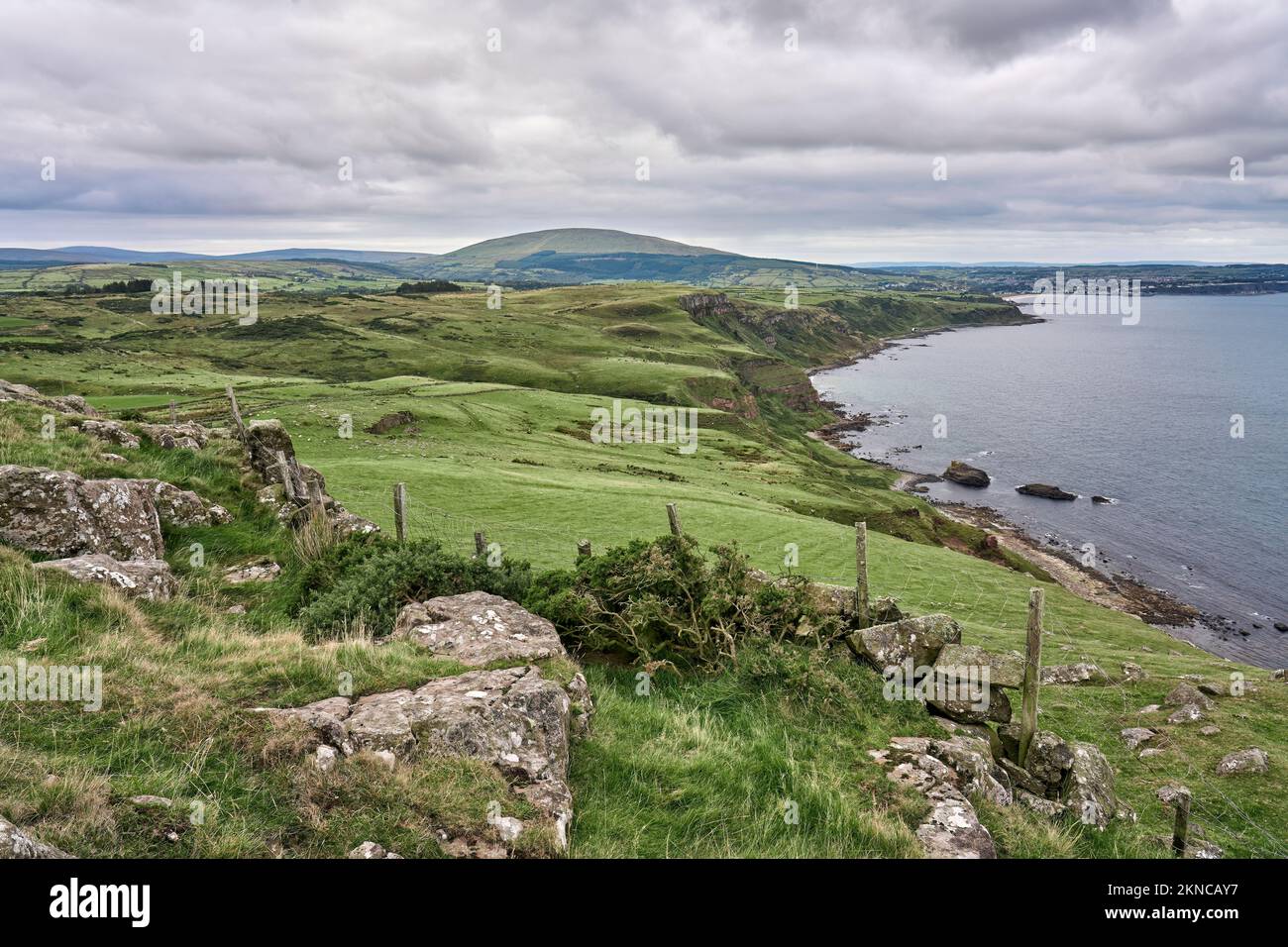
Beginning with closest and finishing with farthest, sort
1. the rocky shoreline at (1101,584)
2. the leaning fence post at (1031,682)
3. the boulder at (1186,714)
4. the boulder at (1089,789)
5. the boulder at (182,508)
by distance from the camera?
the boulder at (1089,789), the leaning fence post at (1031,682), the boulder at (182,508), the boulder at (1186,714), the rocky shoreline at (1101,584)

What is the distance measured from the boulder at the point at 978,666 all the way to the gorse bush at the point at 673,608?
91.7 inches

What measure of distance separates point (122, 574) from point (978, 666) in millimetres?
16287

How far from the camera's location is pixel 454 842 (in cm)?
705

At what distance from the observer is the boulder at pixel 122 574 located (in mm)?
11266

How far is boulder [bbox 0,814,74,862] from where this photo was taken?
5047 millimetres

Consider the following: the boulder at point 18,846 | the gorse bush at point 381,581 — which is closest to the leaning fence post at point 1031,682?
the gorse bush at point 381,581

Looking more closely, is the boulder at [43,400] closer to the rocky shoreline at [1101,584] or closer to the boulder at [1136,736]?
the boulder at [1136,736]

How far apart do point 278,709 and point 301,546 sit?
950 centimetres

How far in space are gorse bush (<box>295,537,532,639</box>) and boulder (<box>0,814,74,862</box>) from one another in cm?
777

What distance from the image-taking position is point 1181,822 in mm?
10695

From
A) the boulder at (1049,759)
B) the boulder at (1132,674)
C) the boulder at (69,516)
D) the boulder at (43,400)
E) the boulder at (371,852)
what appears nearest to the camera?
the boulder at (371,852)

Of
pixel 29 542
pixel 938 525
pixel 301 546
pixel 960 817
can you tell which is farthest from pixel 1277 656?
pixel 29 542

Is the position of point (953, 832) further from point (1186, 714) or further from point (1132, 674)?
point (1132, 674)

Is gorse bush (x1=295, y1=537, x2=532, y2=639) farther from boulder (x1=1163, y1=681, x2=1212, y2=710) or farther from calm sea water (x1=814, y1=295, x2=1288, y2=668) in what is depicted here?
calm sea water (x1=814, y1=295, x2=1288, y2=668)
